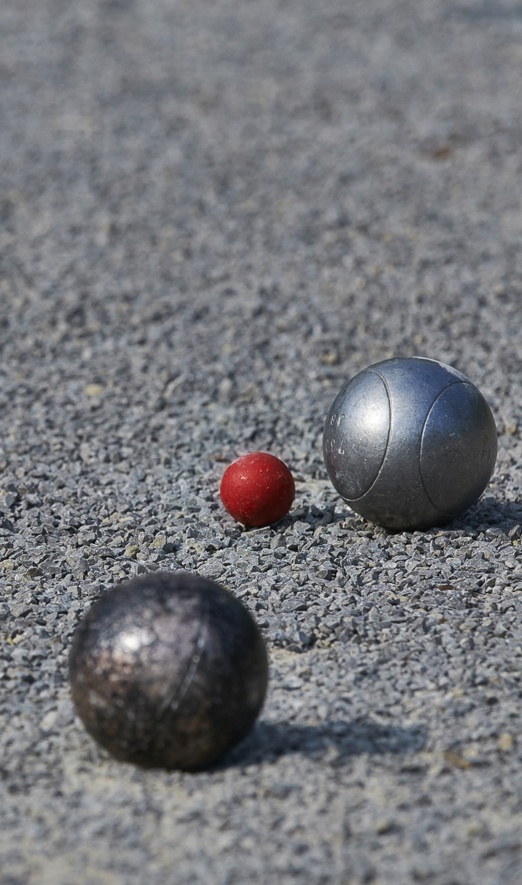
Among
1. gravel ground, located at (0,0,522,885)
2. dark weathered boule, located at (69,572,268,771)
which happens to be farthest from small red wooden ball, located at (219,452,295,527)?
dark weathered boule, located at (69,572,268,771)

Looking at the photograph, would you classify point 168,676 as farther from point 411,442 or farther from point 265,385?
point 265,385

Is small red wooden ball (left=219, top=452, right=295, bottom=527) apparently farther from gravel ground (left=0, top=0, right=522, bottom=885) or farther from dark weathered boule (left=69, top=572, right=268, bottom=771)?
dark weathered boule (left=69, top=572, right=268, bottom=771)

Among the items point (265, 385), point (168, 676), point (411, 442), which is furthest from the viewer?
point (265, 385)

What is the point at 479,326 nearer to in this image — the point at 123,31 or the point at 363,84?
the point at 363,84

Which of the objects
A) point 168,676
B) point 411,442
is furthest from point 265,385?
point 168,676

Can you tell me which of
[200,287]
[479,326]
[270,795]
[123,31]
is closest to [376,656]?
[270,795]

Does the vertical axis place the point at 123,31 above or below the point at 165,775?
above
